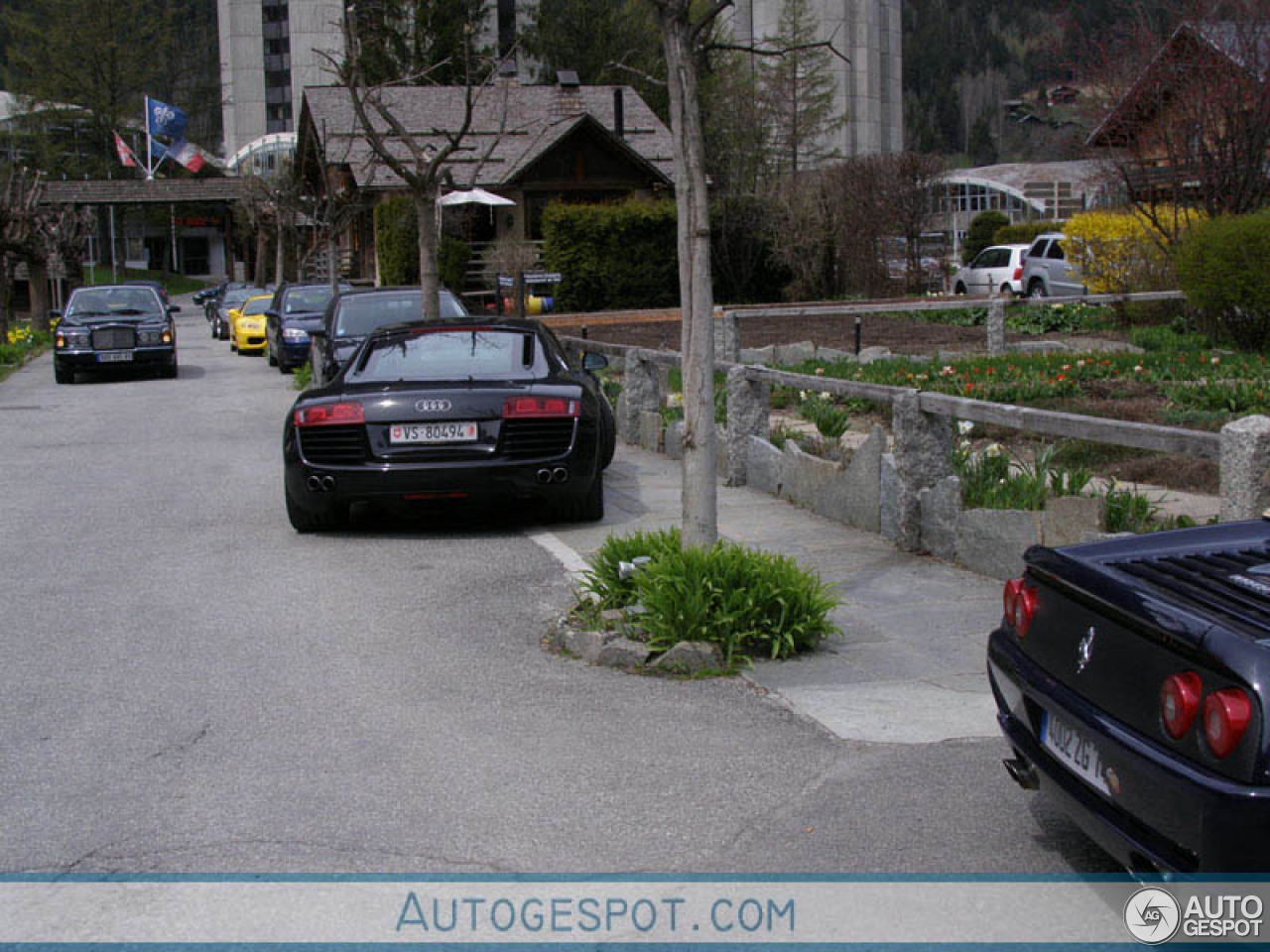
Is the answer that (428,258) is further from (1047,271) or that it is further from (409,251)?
(409,251)

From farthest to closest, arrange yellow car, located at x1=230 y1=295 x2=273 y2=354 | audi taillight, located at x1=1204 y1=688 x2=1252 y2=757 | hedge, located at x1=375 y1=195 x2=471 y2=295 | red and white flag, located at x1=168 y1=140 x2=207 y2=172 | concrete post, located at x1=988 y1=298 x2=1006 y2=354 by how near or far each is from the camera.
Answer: red and white flag, located at x1=168 y1=140 x2=207 y2=172 < hedge, located at x1=375 y1=195 x2=471 y2=295 < yellow car, located at x1=230 y1=295 x2=273 y2=354 < concrete post, located at x1=988 y1=298 x2=1006 y2=354 < audi taillight, located at x1=1204 y1=688 x2=1252 y2=757

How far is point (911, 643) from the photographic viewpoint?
22.0 ft

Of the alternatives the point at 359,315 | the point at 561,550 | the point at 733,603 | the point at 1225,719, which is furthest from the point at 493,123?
the point at 1225,719

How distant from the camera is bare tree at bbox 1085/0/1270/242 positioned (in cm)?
2338

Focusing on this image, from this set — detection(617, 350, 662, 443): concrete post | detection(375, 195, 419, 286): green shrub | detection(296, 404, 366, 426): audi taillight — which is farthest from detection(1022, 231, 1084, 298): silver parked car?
detection(296, 404, 366, 426): audi taillight

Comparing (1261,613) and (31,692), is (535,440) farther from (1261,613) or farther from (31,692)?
(1261,613)

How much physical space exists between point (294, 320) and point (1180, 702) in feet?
76.4

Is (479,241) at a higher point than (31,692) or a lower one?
higher

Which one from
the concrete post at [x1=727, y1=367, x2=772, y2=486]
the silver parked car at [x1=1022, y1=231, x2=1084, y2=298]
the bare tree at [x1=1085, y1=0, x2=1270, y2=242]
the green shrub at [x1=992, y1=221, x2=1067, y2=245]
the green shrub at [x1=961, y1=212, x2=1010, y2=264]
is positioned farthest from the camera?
the green shrub at [x1=961, y1=212, x2=1010, y2=264]

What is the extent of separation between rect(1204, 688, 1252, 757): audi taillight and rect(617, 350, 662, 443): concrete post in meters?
11.0

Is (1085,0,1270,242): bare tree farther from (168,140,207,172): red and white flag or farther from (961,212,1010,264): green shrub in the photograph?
(168,140,207,172): red and white flag

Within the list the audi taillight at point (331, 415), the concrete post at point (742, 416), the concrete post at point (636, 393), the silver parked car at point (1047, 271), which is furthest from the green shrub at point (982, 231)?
the audi taillight at point (331, 415)

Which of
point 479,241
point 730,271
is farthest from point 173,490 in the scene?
point 479,241

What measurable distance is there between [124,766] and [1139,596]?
351 cm
